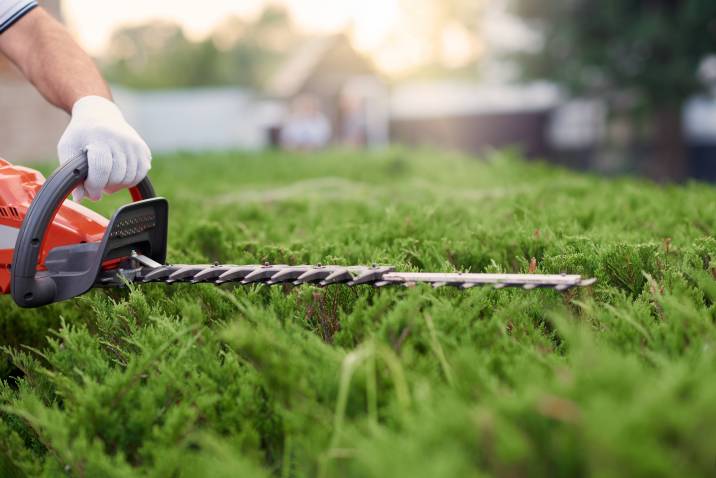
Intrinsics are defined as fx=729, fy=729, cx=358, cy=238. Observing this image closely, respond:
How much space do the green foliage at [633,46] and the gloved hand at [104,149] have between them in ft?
42.9

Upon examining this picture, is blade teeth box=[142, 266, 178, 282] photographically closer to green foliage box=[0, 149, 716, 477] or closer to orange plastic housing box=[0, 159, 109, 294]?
green foliage box=[0, 149, 716, 477]

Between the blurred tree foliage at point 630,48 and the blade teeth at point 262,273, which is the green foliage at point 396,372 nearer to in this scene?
the blade teeth at point 262,273

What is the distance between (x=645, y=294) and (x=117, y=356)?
1325mm

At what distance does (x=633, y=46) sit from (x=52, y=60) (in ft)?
44.8

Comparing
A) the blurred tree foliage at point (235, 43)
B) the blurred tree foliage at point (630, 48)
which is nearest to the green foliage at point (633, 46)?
the blurred tree foliage at point (630, 48)

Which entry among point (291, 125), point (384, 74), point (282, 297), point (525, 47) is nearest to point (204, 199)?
point (282, 297)

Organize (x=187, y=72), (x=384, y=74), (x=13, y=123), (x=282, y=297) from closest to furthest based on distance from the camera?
(x=282, y=297), (x=13, y=123), (x=384, y=74), (x=187, y=72)

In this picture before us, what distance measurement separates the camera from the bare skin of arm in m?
2.69

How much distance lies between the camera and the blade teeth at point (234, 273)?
1.96 metres

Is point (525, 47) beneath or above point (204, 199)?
above

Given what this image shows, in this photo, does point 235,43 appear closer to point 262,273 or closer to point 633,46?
point 633,46

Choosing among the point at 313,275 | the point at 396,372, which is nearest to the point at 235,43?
the point at 313,275

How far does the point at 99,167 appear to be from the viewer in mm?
2209

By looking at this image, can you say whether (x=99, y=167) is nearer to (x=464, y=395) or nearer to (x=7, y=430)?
(x=7, y=430)
